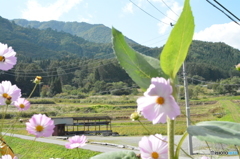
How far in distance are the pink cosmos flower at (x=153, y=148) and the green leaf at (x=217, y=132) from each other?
0.06m

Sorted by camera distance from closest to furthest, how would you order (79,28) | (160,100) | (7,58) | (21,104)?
1. (160,100)
2. (7,58)
3. (21,104)
4. (79,28)

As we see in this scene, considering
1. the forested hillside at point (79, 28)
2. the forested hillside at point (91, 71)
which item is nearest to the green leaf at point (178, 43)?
the forested hillside at point (91, 71)

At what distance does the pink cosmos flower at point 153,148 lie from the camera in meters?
0.28

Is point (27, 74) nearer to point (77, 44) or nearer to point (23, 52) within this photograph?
point (23, 52)

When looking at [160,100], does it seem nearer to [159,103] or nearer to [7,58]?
[159,103]

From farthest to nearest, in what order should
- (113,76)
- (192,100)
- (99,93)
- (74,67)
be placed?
(74,67)
(113,76)
(99,93)
(192,100)

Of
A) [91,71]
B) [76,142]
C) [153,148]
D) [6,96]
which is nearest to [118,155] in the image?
[153,148]

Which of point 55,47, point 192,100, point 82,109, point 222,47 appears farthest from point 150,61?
point 55,47

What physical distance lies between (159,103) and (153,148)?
80mm

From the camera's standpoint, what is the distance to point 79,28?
583 ft

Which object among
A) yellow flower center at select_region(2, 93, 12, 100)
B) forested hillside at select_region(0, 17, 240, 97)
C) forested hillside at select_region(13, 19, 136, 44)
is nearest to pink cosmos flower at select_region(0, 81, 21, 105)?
yellow flower center at select_region(2, 93, 12, 100)

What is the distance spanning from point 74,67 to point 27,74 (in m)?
12.3

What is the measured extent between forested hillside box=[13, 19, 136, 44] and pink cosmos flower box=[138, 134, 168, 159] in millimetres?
159002

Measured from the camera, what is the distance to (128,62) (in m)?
0.27
